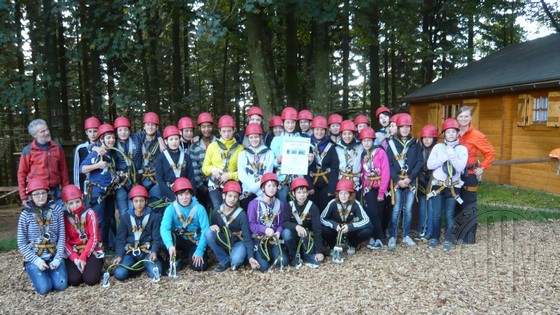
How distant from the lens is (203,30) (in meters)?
7.53

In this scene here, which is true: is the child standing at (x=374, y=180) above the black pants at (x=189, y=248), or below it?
above

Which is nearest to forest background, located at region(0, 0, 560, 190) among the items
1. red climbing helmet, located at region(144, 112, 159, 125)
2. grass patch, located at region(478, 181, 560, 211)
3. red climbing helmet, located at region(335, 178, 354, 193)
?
red climbing helmet, located at region(144, 112, 159, 125)

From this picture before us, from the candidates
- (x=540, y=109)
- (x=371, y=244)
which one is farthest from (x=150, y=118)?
(x=540, y=109)

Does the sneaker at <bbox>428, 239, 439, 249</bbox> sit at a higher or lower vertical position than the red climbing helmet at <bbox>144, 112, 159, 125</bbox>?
lower

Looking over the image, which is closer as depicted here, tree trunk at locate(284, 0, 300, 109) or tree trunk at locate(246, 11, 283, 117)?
tree trunk at locate(246, 11, 283, 117)

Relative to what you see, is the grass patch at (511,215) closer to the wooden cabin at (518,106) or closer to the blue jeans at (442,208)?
the blue jeans at (442,208)

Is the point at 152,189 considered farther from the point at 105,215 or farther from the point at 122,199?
the point at 105,215

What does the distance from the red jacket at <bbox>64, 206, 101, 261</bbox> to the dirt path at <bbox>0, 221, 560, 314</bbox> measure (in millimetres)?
440

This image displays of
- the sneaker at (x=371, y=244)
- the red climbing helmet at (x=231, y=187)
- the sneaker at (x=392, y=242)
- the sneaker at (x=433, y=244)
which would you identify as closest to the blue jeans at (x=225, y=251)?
the red climbing helmet at (x=231, y=187)

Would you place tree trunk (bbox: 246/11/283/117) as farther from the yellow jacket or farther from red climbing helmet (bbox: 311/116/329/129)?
the yellow jacket

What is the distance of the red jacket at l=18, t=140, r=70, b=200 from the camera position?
5695 millimetres

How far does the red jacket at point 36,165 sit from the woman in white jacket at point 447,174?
5.55m

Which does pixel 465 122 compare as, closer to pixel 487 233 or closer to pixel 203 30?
pixel 487 233

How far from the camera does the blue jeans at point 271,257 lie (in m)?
5.41
